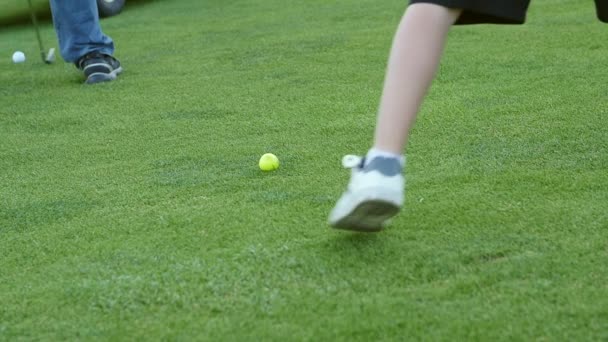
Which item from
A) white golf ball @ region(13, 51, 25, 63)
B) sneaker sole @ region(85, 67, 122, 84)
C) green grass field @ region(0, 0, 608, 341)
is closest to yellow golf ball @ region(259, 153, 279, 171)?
green grass field @ region(0, 0, 608, 341)

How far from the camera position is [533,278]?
1.59m

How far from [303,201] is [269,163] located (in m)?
0.32

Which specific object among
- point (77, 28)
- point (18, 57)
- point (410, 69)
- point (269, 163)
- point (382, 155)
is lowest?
point (18, 57)

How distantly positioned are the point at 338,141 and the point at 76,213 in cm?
78

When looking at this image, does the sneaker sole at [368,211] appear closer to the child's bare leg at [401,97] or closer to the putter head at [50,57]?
the child's bare leg at [401,97]

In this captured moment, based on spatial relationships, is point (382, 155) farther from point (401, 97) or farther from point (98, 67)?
point (98, 67)

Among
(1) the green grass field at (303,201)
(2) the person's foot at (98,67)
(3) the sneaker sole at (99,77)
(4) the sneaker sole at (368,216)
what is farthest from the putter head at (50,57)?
(4) the sneaker sole at (368,216)

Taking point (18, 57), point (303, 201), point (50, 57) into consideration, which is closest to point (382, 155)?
point (303, 201)

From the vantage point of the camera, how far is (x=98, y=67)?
3.92 metres

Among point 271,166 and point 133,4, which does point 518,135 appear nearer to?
point 271,166

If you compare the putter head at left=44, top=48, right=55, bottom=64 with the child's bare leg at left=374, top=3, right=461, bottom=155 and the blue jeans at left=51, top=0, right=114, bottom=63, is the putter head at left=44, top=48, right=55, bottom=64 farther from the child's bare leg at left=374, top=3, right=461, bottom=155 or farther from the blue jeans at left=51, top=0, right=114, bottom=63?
the child's bare leg at left=374, top=3, right=461, bottom=155

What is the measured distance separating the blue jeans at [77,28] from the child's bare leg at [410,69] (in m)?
2.56

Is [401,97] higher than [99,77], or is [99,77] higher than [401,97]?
[401,97]

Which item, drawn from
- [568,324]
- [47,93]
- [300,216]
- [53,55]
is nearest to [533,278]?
[568,324]
